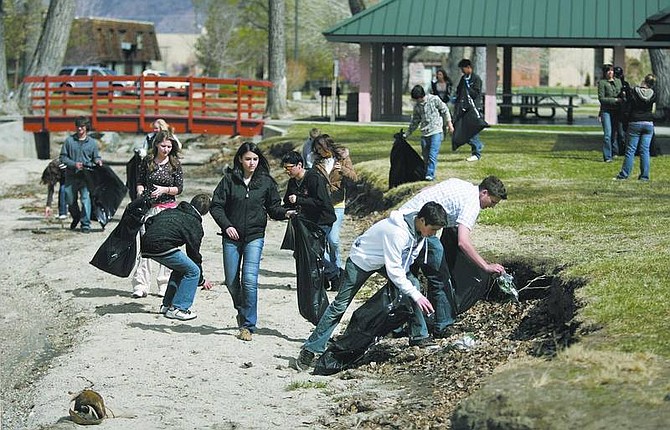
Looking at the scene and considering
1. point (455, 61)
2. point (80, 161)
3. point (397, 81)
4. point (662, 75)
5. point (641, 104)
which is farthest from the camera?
point (455, 61)

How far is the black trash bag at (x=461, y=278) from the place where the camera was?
36.1 ft

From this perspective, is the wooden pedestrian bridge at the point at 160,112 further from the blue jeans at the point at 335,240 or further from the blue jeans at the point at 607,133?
the blue jeans at the point at 335,240

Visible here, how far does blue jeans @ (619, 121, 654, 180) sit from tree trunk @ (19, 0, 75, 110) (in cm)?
2623

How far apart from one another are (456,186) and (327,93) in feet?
99.3

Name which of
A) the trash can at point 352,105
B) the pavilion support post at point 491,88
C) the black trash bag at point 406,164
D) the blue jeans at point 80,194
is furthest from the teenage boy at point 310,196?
the trash can at point 352,105

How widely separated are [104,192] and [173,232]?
732cm

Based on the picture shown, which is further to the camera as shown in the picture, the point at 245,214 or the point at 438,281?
the point at 245,214

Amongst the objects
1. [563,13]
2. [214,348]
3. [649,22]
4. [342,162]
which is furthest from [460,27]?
[214,348]

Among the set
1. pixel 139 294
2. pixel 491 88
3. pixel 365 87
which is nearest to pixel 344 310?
pixel 139 294

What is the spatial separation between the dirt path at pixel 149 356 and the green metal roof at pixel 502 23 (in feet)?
67.7

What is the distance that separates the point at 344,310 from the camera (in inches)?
407

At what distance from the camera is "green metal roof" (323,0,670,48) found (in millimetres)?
35156

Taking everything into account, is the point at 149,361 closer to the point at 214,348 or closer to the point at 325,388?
the point at 214,348

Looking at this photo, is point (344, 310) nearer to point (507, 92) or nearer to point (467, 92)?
point (467, 92)
